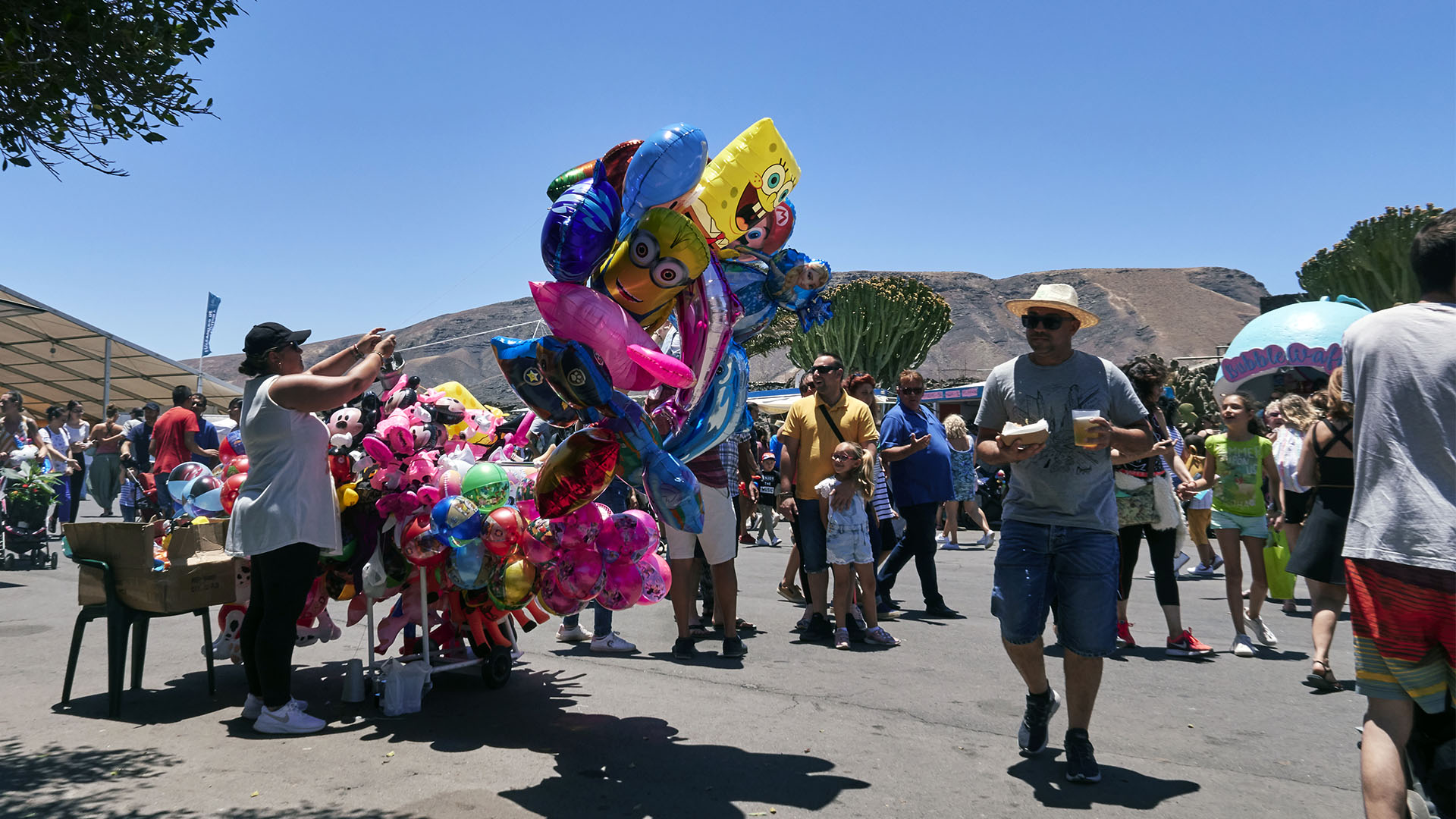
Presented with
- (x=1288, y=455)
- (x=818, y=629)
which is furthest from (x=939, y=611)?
(x=1288, y=455)

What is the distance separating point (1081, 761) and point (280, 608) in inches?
139

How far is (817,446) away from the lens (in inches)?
264

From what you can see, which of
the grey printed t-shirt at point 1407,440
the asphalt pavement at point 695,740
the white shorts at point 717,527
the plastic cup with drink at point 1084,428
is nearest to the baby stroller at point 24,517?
Result: the asphalt pavement at point 695,740

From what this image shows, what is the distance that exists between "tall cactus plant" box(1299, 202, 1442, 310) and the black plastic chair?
30220mm

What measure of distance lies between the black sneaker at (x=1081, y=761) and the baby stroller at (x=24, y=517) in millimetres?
11099

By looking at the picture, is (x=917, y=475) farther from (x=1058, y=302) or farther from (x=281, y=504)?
(x=281, y=504)

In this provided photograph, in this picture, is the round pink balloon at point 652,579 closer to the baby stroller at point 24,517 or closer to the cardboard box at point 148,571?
the cardboard box at point 148,571

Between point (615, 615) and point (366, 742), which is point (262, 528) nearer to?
point (366, 742)

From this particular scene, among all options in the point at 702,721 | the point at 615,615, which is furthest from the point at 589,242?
the point at 615,615

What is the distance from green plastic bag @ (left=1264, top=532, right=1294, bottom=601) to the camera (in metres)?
7.92

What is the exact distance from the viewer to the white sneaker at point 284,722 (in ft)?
14.7

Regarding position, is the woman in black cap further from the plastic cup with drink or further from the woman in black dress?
the woman in black dress

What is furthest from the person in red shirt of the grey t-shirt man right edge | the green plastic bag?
the green plastic bag

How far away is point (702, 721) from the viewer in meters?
4.69
